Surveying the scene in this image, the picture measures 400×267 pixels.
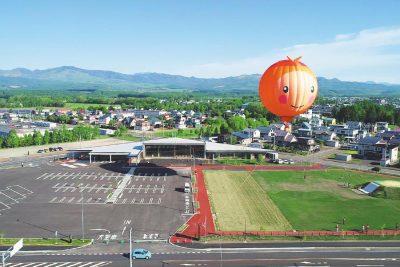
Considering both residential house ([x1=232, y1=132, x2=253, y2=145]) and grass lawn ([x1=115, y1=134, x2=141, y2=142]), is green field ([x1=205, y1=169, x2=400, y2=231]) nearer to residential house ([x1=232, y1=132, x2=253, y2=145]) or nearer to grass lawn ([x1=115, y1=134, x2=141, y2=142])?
residential house ([x1=232, y1=132, x2=253, y2=145])

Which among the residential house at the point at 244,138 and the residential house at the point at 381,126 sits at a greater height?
the residential house at the point at 381,126

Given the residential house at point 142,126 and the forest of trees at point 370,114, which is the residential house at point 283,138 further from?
the forest of trees at point 370,114

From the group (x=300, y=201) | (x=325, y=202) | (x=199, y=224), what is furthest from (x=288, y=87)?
(x=325, y=202)

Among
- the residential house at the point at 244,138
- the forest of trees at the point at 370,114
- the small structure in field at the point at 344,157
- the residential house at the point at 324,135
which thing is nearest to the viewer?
the small structure in field at the point at 344,157

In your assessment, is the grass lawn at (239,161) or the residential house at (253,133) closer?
the grass lawn at (239,161)

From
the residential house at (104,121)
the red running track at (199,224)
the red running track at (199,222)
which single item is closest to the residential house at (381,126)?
the red running track at (199,222)

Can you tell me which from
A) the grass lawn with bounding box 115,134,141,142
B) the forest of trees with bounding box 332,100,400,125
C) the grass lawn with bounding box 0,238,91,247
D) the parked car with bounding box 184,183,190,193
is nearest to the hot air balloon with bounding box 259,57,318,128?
the parked car with bounding box 184,183,190,193

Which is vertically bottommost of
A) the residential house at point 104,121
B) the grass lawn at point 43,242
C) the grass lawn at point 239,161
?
the grass lawn at point 43,242

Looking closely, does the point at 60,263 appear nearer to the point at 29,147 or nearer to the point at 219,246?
the point at 219,246

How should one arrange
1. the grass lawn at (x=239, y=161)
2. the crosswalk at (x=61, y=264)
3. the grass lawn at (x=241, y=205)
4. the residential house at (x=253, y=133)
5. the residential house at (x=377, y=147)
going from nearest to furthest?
the crosswalk at (x=61, y=264) < the grass lawn at (x=241, y=205) < the grass lawn at (x=239, y=161) < the residential house at (x=377, y=147) < the residential house at (x=253, y=133)
